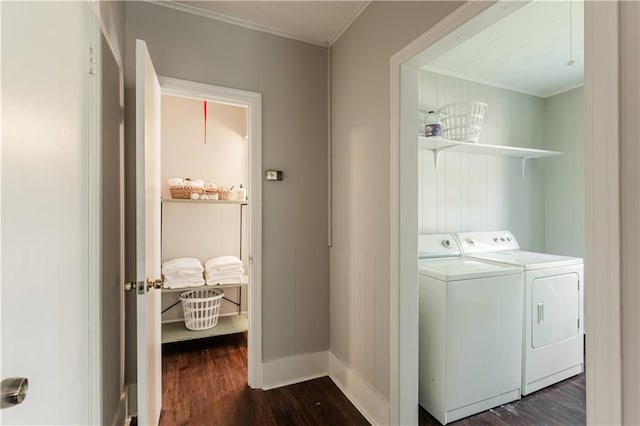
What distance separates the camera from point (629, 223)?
752 mm

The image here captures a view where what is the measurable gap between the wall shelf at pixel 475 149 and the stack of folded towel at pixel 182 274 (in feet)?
7.34

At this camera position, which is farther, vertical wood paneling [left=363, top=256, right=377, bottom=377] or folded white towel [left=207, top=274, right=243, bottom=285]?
folded white towel [left=207, top=274, right=243, bottom=285]

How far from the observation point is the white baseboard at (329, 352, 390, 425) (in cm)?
173

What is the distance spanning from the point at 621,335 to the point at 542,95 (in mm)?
3392

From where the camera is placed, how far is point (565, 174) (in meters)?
3.12

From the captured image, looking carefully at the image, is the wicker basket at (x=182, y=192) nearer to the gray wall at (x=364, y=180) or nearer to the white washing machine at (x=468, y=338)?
the gray wall at (x=364, y=180)

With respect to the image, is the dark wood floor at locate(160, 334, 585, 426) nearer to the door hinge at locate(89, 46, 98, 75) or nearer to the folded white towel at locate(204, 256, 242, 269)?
Result: the folded white towel at locate(204, 256, 242, 269)

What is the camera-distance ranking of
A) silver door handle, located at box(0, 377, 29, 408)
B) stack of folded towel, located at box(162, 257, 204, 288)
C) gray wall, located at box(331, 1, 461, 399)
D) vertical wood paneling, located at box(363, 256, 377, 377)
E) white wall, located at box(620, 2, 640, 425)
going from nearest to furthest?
silver door handle, located at box(0, 377, 29, 408) < white wall, located at box(620, 2, 640, 425) < gray wall, located at box(331, 1, 461, 399) < vertical wood paneling, located at box(363, 256, 377, 377) < stack of folded towel, located at box(162, 257, 204, 288)

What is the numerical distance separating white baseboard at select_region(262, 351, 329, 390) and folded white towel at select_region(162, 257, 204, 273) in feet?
3.65

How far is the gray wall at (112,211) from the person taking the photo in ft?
4.29

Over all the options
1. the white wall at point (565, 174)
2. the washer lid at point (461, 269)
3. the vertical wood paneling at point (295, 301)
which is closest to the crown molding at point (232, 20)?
the vertical wood paneling at point (295, 301)

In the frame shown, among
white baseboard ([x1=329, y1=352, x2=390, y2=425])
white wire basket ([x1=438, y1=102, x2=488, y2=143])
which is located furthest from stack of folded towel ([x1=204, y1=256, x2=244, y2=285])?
white wire basket ([x1=438, y1=102, x2=488, y2=143])

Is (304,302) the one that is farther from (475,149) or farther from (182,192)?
(475,149)

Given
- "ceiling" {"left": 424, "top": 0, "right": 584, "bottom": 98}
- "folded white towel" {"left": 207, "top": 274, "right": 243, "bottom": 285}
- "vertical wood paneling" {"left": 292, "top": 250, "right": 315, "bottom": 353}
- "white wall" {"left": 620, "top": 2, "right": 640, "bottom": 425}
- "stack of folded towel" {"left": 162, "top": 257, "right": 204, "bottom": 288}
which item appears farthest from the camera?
"folded white towel" {"left": 207, "top": 274, "right": 243, "bottom": 285}
